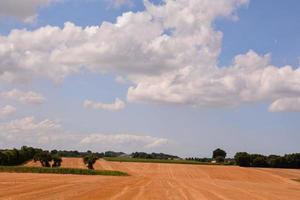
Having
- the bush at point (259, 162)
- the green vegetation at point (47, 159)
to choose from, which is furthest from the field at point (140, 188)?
the green vegetation at point (47, 159)

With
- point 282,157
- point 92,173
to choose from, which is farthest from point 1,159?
point 282,157

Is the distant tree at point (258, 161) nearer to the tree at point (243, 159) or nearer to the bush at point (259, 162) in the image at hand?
the bush at point (259, 162)

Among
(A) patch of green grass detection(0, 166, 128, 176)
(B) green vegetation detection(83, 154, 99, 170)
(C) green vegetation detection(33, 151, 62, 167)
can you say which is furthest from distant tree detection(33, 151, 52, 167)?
(A) patch of green grass detection(0, 166, 128, 176)

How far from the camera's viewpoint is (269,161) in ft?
520

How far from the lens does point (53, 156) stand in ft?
453

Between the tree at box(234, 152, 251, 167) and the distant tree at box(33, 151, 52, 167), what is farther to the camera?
the tree at box(234, 152, 251, 167)

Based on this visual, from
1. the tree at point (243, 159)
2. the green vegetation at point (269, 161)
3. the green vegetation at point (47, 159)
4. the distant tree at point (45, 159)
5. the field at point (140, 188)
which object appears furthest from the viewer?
the tree at point (243, 159)

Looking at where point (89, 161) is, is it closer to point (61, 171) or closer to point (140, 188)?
point (61, 171)

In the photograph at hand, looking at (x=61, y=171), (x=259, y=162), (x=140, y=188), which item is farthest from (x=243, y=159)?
(x=140, y=188)

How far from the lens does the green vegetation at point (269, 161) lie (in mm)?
157750

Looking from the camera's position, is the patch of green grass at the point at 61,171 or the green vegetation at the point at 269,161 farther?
the green vegetation at the point at 269,161

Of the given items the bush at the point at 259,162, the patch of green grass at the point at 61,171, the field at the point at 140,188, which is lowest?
the field at the point at 140,188

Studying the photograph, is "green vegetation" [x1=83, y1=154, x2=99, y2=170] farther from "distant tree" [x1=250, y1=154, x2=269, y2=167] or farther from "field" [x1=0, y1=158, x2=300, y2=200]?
"distant tree" [x1=250, y1=154, x2=269, y2=167]

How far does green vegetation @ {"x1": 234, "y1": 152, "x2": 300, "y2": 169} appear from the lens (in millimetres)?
157750
